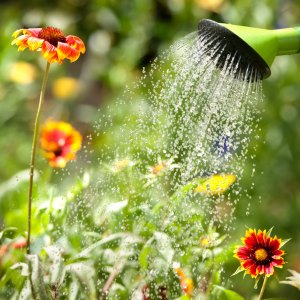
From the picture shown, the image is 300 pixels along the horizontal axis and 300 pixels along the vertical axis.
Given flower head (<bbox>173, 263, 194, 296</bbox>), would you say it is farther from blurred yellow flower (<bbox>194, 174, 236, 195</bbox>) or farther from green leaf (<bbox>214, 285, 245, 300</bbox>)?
blurred yellow flower (<bbox>194, 174, 236, 195</bbox>)

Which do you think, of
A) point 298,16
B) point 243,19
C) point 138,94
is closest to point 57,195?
point 138,94

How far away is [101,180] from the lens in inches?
72.9

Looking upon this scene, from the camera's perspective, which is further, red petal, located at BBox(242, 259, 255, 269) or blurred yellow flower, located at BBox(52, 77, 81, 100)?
blurred yellow flower, located at BBox(52, 77, 81, 100)

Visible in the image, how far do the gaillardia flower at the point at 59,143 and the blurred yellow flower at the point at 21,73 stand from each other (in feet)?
4.49

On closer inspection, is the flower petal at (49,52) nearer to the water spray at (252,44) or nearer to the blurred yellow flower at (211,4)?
the water spray at (252,44)

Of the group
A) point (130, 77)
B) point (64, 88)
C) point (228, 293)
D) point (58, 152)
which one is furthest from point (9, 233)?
point (64, 88)

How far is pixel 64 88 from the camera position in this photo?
144 inches

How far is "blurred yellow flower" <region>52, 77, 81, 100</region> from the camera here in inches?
144

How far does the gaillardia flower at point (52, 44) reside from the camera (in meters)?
1.50

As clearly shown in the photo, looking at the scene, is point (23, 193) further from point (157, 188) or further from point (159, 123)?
point (159, 123)

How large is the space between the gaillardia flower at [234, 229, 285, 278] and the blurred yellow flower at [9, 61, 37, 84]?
2147 mm

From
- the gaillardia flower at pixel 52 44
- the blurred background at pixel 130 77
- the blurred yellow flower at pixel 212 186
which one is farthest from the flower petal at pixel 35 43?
the blurred background at pixel 130 77

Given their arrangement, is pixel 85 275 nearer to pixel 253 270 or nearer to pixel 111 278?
pixel 111 278

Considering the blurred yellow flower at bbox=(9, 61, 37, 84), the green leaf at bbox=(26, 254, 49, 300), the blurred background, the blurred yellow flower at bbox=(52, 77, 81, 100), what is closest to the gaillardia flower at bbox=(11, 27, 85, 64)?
the green leaf at bbox=(26, 254, 49, 300)
